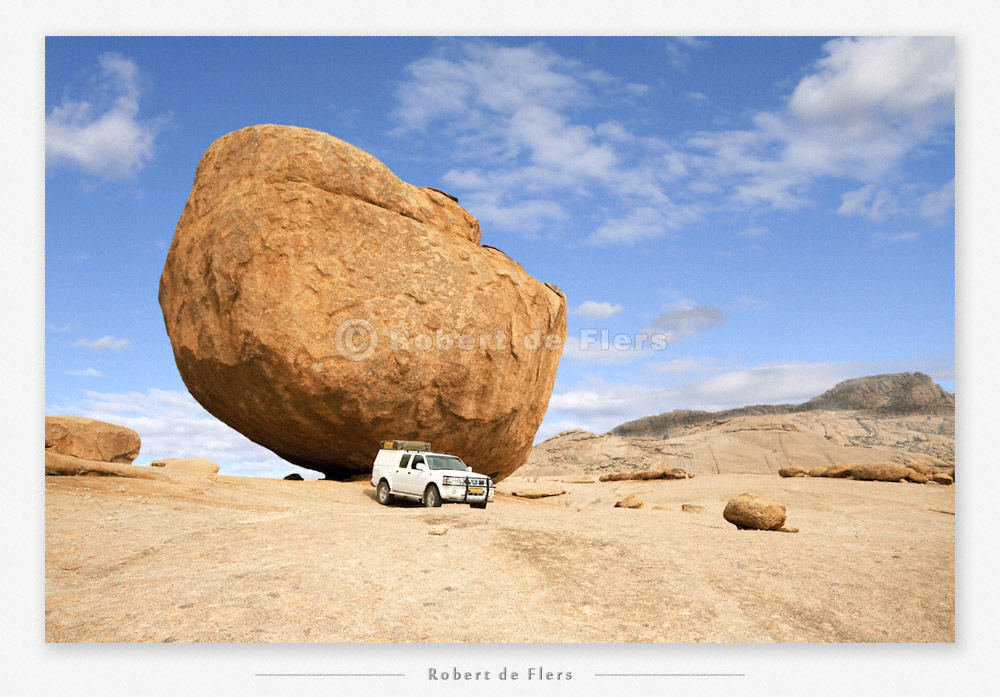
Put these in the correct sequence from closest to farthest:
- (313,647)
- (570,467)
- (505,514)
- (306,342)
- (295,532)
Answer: (313,647) → (295,532) → (505,514) → (306,342) → (570,467)

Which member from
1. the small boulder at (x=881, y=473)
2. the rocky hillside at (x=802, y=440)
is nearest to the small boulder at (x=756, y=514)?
the small boulder at (x=881, y=473)

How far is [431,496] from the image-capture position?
13.5 m

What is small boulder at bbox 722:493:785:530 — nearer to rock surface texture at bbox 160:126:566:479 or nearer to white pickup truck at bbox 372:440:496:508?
white pickup truck at bbox 372:440:496:508

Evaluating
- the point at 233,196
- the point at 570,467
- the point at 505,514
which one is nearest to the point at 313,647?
the point at 505,514

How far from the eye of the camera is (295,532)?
8.80 m

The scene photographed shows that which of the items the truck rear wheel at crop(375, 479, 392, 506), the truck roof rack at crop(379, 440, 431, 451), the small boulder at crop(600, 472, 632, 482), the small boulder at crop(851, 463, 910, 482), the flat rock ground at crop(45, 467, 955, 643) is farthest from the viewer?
the small boulder at crop(600, 472, 632, 482)

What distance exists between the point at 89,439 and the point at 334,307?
10.9m

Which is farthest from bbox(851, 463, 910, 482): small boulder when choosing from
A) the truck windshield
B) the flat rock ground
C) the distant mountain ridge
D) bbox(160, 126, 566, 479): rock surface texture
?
the truck windshield

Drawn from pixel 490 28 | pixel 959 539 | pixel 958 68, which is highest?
pixel 490 28

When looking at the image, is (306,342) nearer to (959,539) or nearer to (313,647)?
(313,647)

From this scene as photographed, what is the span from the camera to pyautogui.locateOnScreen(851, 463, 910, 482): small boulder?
2286 cm

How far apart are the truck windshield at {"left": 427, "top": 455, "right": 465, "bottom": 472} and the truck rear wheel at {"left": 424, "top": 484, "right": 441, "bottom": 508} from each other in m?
0.47

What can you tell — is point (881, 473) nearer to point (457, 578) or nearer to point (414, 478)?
point (414, 478)

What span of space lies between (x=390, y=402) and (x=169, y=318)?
21.9 feet
